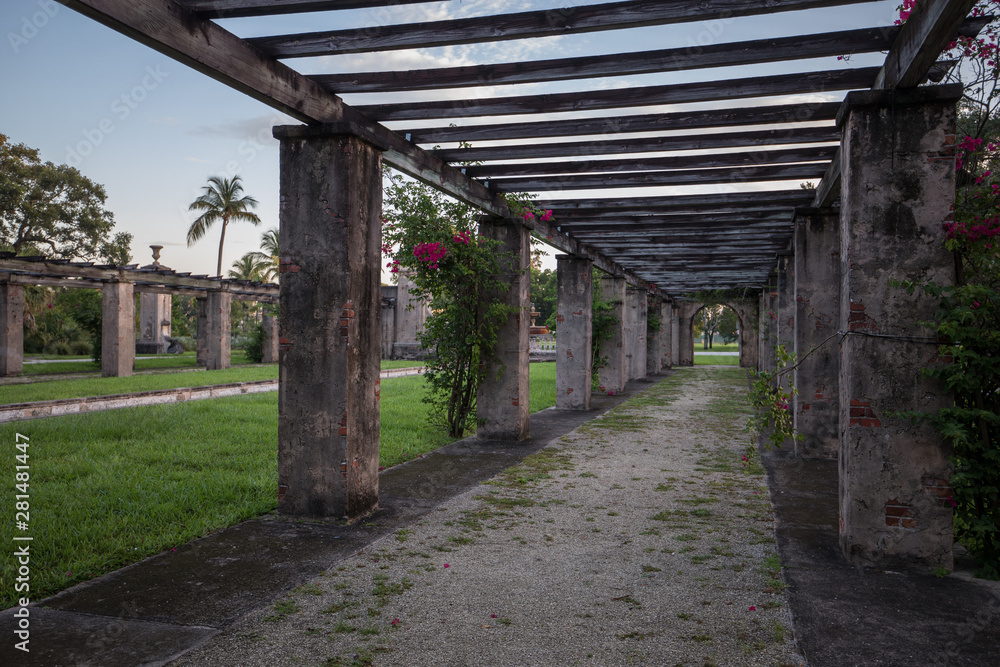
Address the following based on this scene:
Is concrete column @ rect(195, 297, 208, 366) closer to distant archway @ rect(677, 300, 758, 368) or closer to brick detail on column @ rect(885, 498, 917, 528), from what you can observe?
distant archway @ rect(677, 300, 758, 368)

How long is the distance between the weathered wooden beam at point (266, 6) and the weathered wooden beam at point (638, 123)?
216cm

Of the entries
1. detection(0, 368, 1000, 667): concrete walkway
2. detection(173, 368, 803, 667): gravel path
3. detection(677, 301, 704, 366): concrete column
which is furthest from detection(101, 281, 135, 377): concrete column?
detection(677, 301, 704, 366): concrete column

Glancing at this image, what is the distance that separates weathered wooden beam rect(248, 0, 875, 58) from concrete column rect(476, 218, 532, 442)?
4427 millimetres

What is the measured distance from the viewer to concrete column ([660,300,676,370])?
25578mm

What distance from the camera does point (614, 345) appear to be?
50.2ft

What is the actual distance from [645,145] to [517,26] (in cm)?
262

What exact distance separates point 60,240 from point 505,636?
3377 centimetres

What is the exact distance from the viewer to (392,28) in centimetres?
407

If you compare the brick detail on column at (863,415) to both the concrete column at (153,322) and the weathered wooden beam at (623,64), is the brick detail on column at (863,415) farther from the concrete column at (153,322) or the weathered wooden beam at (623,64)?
the concrete column at (153,322)

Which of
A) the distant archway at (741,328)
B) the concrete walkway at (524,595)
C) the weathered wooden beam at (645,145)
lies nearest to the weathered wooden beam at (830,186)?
the weathered wooden beam at (645,145)

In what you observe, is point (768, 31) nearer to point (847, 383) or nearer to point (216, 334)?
point (847, 383)

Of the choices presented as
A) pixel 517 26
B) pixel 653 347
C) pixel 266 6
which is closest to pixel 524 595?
pixel 517 26

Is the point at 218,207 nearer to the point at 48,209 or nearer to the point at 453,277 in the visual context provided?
the point at 48,209

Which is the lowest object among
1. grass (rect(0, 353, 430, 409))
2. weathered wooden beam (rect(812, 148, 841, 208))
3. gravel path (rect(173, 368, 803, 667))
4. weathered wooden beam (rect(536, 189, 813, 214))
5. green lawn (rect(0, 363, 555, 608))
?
gravel path (rect(173, 368, 803, 667))
